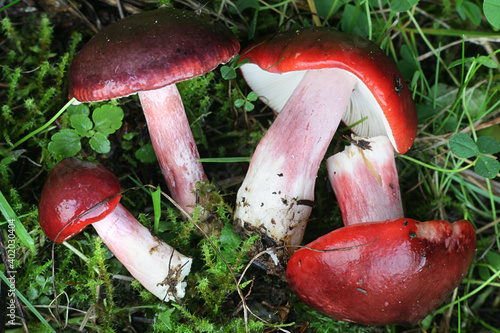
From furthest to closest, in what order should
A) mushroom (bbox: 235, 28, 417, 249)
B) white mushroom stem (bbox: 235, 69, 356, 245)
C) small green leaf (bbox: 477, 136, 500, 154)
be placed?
small green leaf (bbox: 477, 136, 500, 154)
white mushroom stem (bbox: 235, 69, 356, 245)
mushroom (bbox: 235, 28, 417, 249)

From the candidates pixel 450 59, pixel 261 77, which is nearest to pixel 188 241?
pixel 261 77

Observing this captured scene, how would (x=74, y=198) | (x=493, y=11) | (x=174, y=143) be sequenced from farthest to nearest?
(x=174, y=143) → (x=493, y=11) → (x=74, y=198)

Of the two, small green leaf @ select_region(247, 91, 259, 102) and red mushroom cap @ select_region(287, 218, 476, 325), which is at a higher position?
small green leaf @ select_region(247, 91, 259, 102)

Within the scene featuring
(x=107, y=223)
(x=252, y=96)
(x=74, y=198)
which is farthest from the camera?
(x=252, y=96)

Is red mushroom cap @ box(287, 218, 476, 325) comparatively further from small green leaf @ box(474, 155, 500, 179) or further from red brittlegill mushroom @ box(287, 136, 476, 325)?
small green leaf @ box(474, 155, 500, 179)

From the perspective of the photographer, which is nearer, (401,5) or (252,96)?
(401,5)

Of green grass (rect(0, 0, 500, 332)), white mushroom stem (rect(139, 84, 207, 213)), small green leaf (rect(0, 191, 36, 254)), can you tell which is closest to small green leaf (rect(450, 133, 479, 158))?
green grass (rect(0, 0, 500, 332))

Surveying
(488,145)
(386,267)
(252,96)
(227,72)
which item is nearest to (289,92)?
(252,96)

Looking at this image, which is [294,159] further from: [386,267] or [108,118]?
[108,118]
